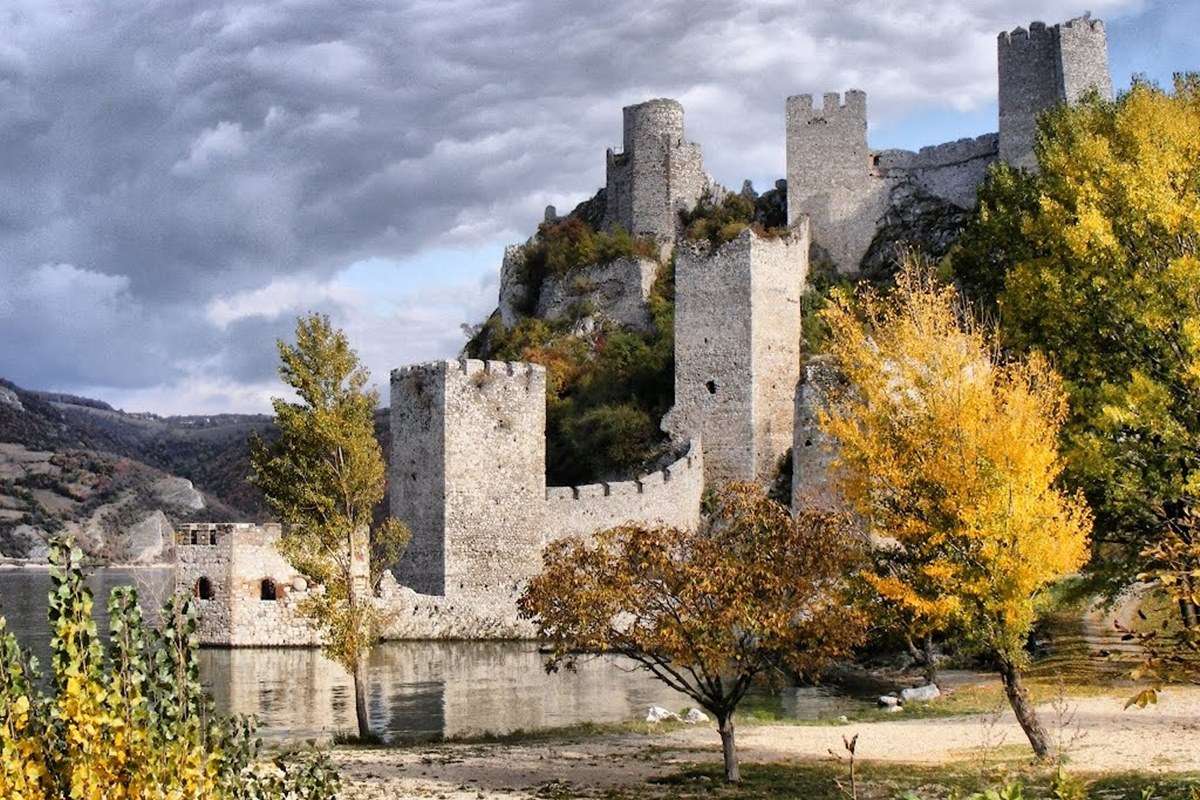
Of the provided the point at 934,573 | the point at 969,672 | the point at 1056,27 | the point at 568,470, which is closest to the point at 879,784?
the point at 934,573

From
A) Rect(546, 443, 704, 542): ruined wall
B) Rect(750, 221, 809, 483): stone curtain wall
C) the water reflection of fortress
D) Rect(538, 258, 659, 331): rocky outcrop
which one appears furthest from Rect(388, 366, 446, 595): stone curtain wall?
Rect(538, 258, 659, 331): rocky outcrop

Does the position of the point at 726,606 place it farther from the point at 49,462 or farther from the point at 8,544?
the point at 49,462

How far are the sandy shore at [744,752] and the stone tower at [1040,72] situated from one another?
25.9 metres

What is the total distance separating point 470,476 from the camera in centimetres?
3609

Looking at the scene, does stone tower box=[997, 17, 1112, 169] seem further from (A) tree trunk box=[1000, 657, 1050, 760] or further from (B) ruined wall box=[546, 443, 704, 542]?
(A) tree trunk box=[1000, 657, 1050, 760]

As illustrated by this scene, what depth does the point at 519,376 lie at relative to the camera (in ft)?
122

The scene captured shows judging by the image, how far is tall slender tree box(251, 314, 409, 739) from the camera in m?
20.9

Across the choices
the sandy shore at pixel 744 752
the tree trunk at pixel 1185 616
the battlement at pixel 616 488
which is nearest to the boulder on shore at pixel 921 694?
the sandy shore at pixel 744 752

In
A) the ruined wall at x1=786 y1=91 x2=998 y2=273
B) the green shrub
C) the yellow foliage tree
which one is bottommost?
the green shrub

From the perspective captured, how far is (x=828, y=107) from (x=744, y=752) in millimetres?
31770

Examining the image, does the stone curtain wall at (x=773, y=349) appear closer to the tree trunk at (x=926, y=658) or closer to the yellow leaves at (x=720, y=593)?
the tree trunk at (x=926, y=658)

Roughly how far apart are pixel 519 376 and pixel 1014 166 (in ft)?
58.9

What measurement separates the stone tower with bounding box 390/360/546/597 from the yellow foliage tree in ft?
65.7

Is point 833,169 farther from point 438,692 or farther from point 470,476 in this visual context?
point 438,692
